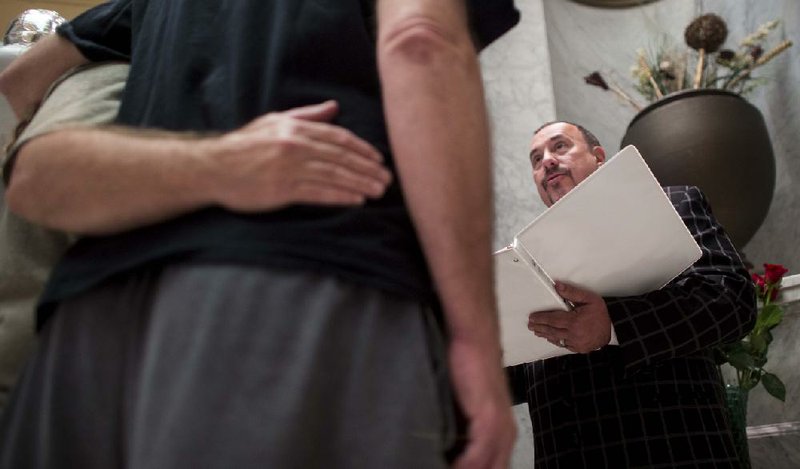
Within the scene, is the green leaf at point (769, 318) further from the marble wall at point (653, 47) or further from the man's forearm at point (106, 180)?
the man's forearm at point (106, 180)

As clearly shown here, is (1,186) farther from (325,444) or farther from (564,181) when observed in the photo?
(564,181)

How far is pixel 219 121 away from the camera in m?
0.62

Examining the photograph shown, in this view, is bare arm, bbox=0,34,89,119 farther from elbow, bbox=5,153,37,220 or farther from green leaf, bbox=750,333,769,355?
green leaf, bbox=750,333,769,355

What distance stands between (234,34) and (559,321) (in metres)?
0.90

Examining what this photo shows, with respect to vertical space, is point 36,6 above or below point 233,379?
below

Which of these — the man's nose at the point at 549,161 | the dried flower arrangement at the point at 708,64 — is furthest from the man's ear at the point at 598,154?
the dried flower arrangement at the point at 708,64

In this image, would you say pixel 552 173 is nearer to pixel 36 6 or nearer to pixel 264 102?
pixel 264 102

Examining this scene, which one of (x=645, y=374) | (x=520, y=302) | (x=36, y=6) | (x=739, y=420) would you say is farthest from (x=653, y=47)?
(x=36, y=6)

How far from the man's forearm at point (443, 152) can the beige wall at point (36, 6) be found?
284cm

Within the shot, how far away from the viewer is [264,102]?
2.03 ft

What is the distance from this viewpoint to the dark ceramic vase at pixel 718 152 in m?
2.63

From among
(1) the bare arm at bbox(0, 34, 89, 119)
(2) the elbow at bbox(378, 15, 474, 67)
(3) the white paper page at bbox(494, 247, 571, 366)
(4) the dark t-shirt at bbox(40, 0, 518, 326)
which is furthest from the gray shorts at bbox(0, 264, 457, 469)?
(3) the white paper page at bbox(494, 247, 571, 366)

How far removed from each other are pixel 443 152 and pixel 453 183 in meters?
0.03

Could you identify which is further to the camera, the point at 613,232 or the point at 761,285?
the point at 761,285
